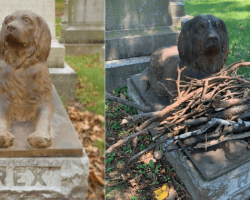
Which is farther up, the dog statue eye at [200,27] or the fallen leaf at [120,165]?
the dog statue eye at [200,27]

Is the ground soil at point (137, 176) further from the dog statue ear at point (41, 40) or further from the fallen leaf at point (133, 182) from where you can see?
the dog statue ear at point (41, 40)

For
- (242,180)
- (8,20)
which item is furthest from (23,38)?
(242,180)

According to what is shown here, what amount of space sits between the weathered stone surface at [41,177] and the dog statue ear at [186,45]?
1.64 meters

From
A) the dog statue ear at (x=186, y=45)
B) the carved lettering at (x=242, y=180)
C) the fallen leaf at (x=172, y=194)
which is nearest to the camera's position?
the carved lettering at (x=242, y=180)

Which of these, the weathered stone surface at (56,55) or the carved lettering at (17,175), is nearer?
the carved lettering at (17,175)

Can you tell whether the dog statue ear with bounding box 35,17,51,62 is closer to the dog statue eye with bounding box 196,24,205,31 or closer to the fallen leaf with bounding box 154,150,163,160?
the dog statue eye with bounding box 196,24,205,31

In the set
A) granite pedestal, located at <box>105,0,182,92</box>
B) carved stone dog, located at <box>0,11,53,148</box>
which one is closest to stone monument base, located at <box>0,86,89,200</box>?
carved stone dog, located at <box>0,11,53,148</box>

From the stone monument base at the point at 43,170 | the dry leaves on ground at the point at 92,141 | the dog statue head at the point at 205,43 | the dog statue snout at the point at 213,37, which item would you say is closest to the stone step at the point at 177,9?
the dry leaves on ground at the point at 92,141

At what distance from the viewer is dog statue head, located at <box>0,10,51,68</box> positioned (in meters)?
2.58

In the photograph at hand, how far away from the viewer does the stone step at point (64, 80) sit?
15.7 ft

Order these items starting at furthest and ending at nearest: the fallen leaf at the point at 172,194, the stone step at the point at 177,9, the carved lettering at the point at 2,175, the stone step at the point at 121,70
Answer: the stone step at the point at 177,9 < the stone step at the point at 121,70 < the fallen leaf at the point at 172,194 < the carved lettering at the point at 2,175

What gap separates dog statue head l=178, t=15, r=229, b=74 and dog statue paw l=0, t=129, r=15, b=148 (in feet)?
6.85

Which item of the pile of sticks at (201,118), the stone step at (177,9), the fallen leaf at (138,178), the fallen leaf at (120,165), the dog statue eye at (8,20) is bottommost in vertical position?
the fallen leaf at (138,178)

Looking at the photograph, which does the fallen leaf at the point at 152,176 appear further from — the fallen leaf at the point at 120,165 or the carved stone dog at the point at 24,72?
the carved stone dog at the point at 24,72
